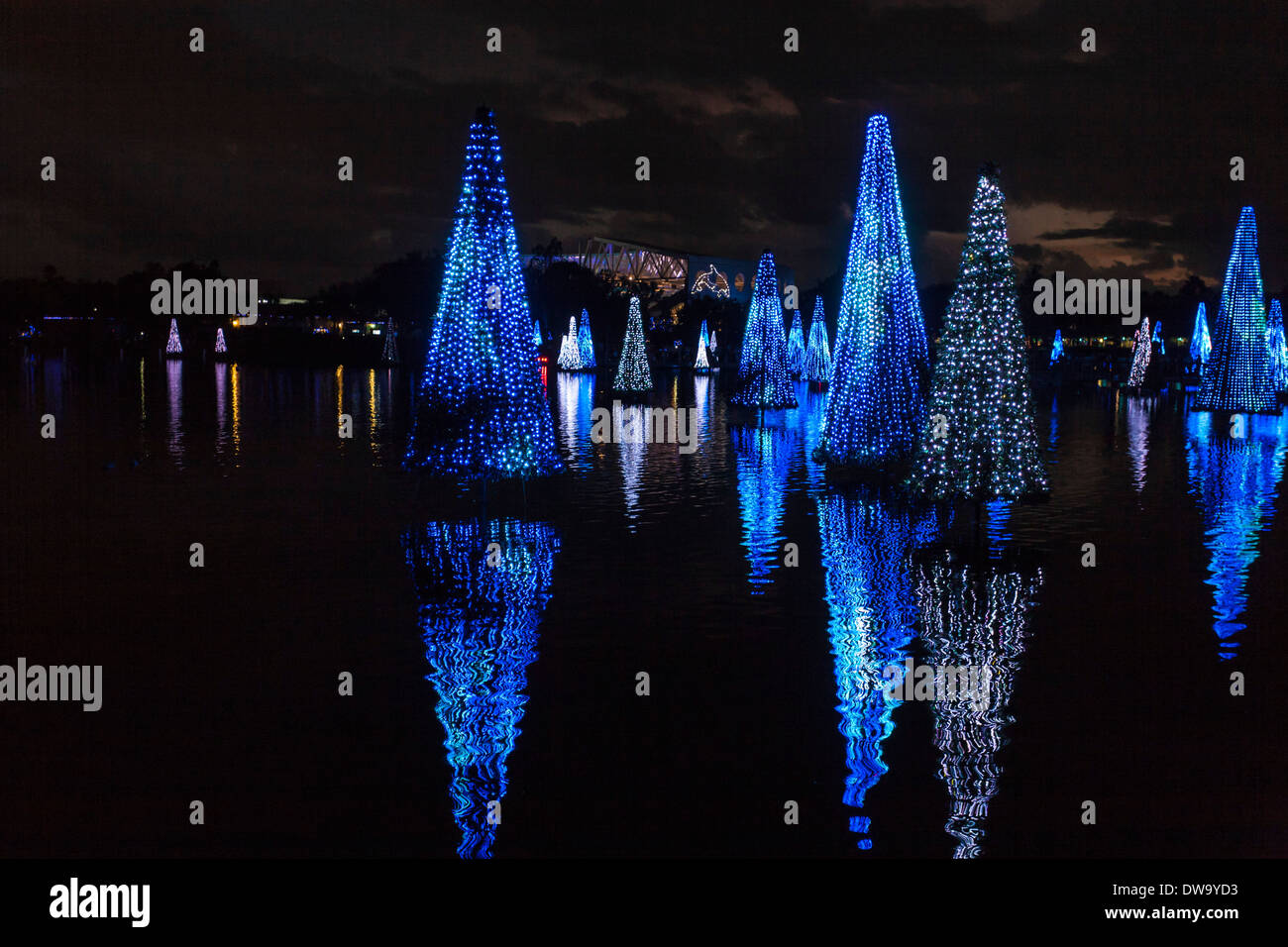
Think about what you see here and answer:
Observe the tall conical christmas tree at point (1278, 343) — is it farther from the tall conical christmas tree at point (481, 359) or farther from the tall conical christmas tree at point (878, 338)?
the tall conical christmas tree at point (481, 359)

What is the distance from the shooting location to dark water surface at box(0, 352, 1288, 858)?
6.21 m

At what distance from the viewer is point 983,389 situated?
13633 mm

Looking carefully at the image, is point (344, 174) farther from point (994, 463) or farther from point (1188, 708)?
point (1188, 708)

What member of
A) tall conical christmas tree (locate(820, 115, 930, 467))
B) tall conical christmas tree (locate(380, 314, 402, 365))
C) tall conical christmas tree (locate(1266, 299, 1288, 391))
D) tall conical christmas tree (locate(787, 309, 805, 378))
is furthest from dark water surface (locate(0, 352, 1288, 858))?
tall conical christmas tree (locate(380, 314, 402, 365))

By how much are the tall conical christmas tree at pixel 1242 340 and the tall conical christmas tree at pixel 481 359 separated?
24875 mm

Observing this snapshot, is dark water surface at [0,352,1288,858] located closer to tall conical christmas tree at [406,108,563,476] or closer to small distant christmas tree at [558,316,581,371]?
tall conical christmas tree at [406,108,563,476]

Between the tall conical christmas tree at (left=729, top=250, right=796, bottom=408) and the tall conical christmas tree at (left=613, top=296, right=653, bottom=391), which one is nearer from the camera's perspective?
the tall conical christmas tree at (left=729, top=250, right=796, bottom=408)

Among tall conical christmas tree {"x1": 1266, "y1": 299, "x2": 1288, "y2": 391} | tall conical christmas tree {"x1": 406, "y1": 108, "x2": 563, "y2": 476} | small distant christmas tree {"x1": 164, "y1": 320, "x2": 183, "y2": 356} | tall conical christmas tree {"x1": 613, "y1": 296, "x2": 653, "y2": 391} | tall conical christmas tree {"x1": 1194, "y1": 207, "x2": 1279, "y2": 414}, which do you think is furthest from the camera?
small distant christmas tree {"x1": 164, "y1": 320, "x2": 183, "y2": 356}

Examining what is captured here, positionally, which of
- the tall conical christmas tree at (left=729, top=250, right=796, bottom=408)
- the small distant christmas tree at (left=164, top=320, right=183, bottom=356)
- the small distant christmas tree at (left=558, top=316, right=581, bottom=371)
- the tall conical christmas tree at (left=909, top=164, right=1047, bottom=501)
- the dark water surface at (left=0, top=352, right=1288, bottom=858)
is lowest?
the dark water surface at (left=0, top=352, right=1288, bottom=858)

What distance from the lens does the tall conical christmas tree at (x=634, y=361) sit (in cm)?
4259

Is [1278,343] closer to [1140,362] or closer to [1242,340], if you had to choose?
[1140,362]

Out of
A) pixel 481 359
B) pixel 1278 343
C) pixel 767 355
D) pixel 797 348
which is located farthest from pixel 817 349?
pixel 481 359

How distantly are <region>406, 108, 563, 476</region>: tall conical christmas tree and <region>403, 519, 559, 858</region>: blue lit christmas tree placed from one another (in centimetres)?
112

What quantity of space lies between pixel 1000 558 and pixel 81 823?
30.8 feet
